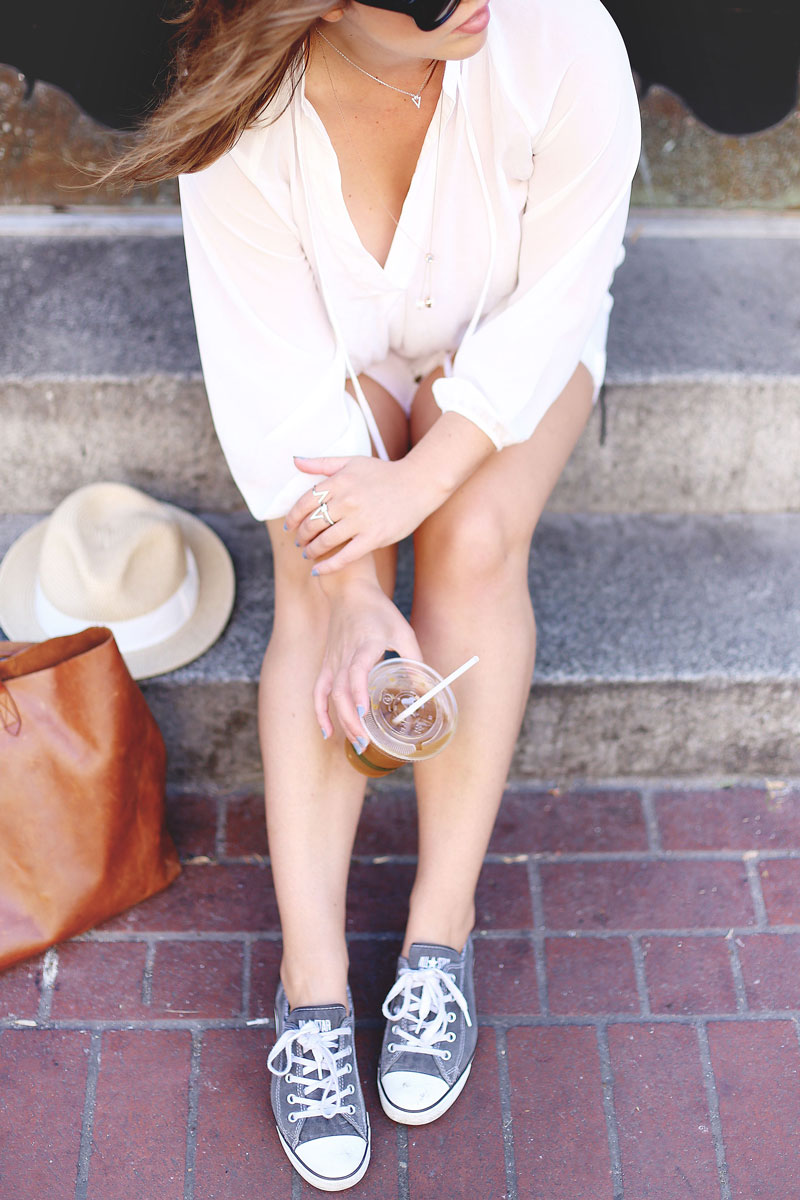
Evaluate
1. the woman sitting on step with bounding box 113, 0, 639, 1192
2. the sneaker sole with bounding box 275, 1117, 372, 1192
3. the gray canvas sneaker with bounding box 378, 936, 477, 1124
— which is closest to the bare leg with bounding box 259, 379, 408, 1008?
the woman sitting on step with bounding box 113, 0, 639, 1192

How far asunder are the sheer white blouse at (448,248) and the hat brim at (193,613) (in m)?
0.46

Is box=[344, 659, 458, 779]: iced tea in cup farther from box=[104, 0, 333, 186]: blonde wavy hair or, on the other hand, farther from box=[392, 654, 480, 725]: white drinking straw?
box=[104, 0, 333, 186]: blonde wavy hair

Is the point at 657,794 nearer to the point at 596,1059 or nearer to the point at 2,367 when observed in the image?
the point at 596,1059

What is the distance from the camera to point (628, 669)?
82.4 inches

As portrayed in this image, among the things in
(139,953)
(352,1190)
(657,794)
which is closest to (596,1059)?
(352,1190)

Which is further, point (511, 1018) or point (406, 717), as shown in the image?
point (511, 1018)

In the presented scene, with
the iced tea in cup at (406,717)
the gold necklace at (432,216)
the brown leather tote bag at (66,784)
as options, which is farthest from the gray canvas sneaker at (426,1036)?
the gold necklace at (432,216)

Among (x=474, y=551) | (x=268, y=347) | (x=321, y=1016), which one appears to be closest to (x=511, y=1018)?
(x=321, y=1016)

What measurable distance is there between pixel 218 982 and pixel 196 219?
1.28 metres

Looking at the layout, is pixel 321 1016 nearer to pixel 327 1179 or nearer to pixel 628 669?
pixel 327 1179

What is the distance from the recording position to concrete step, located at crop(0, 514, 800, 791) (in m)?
2.10

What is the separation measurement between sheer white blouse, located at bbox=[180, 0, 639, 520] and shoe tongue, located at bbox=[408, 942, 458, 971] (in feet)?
2.45

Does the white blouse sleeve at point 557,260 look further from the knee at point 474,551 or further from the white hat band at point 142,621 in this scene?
the white hat band at point 142,621

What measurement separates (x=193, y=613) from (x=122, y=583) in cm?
20
